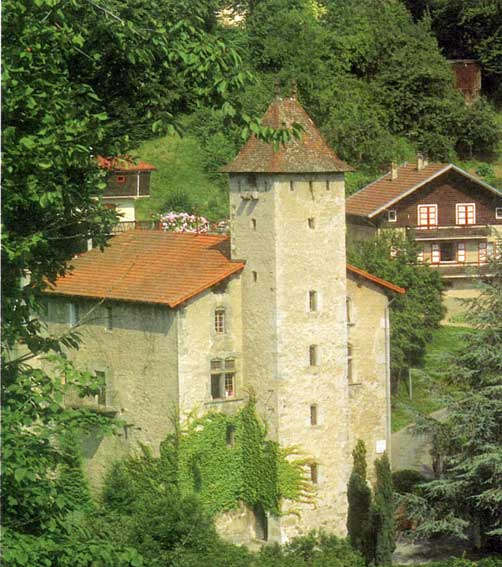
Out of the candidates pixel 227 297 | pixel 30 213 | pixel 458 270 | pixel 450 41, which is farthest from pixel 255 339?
pixel 450 41

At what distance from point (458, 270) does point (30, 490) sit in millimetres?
44118

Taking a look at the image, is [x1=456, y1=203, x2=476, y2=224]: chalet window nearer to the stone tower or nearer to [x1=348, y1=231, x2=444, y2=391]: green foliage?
[x1=348, y1=231, x2=444, y2=391]: green foliage

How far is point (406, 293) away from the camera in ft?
181

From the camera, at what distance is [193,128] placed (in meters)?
70.1

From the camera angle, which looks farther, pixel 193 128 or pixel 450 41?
pixel 450 41

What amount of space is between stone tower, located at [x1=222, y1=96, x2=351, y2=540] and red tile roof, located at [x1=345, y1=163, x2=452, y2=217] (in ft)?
50.6

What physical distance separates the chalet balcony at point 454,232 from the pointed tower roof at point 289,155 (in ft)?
56.0

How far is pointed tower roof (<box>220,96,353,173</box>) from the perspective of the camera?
42.7 metres

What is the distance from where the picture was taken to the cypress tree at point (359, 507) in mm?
40947

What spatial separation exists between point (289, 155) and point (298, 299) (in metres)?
3.39

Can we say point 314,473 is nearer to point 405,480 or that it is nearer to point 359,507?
point 359,507

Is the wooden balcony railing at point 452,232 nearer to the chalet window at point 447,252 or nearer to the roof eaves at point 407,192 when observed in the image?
the chalet window at point 447,252

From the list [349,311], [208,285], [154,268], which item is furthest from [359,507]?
[154,268]

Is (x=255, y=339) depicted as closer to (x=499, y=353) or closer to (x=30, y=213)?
(x=499, y=353)
